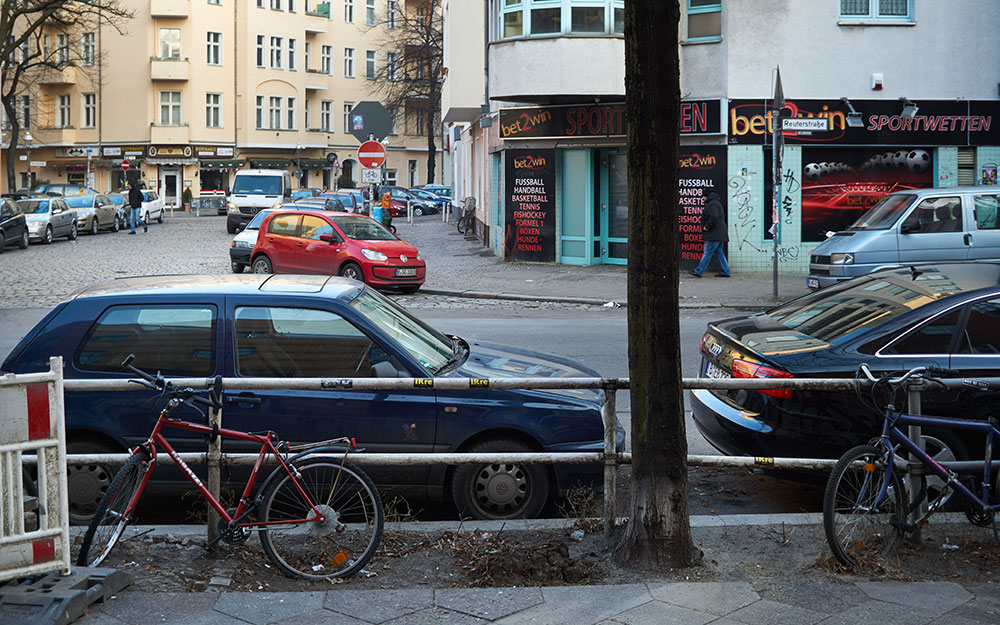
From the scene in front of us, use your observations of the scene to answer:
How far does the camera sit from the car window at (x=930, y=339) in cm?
674

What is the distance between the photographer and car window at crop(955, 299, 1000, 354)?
22.1ft

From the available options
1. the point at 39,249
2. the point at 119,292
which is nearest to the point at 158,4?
the point at 39,249

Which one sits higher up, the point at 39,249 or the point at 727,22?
the point at 727,22

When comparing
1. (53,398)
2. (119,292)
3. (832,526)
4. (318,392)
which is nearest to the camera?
(53,398)

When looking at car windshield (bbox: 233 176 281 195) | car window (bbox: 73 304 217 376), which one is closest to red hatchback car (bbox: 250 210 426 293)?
car window (bbox: 73 304 217 376)

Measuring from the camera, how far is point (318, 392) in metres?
6.45

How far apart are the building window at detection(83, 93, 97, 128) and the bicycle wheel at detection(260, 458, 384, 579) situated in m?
69.1

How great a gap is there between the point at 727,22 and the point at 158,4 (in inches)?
2042

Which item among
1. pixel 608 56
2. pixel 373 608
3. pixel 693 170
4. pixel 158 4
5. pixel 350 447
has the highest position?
pixel 158 4

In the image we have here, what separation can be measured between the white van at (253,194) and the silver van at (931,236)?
26.8 metres

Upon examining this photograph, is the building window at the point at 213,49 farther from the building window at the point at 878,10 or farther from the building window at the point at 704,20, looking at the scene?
the building window at the point at 878,10

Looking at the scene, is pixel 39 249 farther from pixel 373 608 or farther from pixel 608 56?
pixel 373 608

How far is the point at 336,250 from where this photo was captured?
20.6 m

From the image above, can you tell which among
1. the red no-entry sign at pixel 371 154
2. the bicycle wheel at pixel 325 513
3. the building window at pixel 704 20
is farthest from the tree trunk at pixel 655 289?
the red no-entry sign at pixel 371 154
